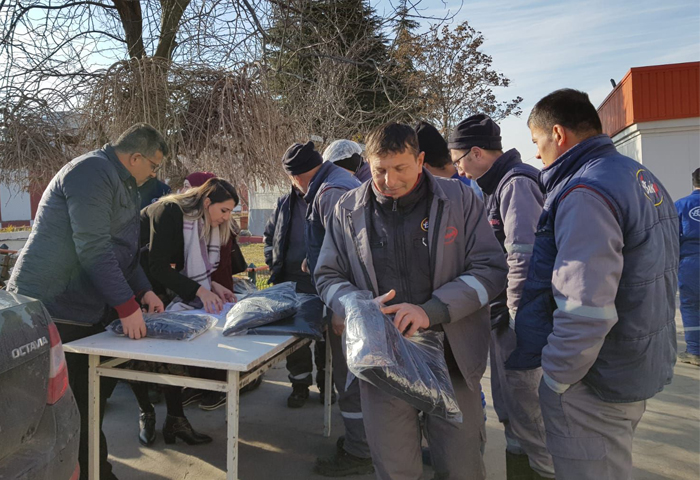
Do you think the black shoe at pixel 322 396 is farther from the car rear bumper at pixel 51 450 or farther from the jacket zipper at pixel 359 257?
the car rear bumper at pixel 51 450

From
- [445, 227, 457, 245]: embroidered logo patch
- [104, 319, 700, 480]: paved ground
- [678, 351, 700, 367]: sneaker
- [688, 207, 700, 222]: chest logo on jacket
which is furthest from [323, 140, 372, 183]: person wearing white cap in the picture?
[678, 351, 700, 367]: sneaker

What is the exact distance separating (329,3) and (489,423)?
472 centimetres

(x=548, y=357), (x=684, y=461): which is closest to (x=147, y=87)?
(x=548, y=357)

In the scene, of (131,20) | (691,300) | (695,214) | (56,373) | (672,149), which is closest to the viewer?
(56,373)

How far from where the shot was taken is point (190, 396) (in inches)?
162

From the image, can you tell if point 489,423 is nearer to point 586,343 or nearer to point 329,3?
point 586,343

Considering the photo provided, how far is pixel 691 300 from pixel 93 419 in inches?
223

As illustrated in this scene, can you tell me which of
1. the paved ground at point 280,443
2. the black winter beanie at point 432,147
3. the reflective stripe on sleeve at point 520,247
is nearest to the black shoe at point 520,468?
the paved ground at point 280,443

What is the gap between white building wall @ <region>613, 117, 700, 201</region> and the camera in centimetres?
1040

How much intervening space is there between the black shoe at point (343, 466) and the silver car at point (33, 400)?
1555 millimetres

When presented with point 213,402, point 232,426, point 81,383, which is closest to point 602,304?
Answer: point 232,426

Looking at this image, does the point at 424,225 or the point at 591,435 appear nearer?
the point at 591,435

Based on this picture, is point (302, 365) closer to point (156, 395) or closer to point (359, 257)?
point (156, 395)

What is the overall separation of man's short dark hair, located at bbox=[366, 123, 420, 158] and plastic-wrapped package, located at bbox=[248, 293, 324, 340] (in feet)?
3.65
